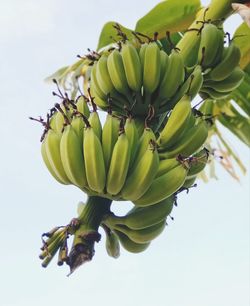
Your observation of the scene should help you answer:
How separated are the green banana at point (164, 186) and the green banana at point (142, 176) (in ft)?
0.10

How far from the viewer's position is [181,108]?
1738 mm

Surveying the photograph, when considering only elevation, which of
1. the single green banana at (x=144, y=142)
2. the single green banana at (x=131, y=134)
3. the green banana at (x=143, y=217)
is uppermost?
the single green banana at (x=131, y=134)

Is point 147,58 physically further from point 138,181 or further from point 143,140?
point 138,181

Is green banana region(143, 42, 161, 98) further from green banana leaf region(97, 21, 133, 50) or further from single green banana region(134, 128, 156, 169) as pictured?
green banana leaf region(97, 21, 133, 50)

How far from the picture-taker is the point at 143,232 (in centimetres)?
175

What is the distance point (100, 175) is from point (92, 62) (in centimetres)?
46

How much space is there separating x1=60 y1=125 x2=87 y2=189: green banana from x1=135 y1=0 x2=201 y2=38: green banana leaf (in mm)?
889

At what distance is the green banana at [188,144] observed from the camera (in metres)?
1.73

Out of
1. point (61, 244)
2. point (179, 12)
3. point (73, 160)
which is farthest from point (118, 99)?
point (179, 12)

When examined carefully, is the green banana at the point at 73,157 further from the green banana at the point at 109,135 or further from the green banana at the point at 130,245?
the green banana at the point at 130,245

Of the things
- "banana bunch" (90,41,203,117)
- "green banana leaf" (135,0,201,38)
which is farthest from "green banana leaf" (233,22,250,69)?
"banana bunch" (90,41,203,117)

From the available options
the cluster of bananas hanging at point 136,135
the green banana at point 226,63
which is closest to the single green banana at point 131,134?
the cluster of bananas hanging at point 136,135

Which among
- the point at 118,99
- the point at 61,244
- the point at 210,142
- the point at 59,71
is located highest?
the point at 118,99

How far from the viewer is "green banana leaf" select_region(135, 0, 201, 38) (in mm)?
2375
